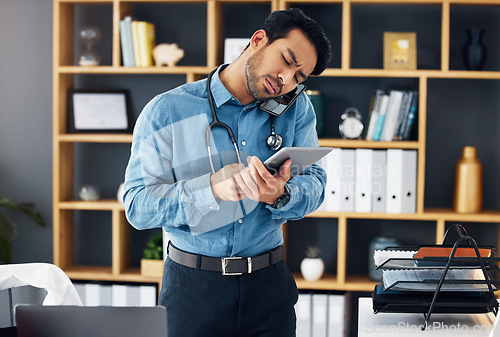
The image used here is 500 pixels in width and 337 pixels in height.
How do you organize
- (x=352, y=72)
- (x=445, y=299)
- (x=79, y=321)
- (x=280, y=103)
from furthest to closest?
(x=352, y=72)
(x=280, y=103)
(x=445, y=299)
(x=79, y=321)

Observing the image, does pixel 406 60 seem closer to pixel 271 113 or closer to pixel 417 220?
pixel 417 220

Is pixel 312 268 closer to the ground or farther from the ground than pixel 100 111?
closer to the ground

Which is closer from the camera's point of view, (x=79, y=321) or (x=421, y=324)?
(x=79, y=321)

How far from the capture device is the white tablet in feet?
4.33

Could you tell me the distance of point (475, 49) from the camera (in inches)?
117

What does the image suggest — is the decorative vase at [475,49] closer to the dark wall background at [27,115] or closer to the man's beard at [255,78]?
the man's beard at [255,78]

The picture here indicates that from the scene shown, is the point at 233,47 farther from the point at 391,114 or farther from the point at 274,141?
the point at 274,141

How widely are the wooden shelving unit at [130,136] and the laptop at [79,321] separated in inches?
83.1

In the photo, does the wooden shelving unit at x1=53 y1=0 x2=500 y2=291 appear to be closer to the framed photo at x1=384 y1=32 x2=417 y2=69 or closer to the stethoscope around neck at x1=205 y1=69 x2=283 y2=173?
the framed photo at x1=384 y1=32 x2=417 y2=69

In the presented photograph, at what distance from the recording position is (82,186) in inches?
128

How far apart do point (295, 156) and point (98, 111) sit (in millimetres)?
2139

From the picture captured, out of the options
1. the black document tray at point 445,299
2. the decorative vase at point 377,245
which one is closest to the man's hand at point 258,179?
the black document tray at point 445,299

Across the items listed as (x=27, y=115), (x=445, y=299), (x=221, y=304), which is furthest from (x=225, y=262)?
(x=27, y=115)

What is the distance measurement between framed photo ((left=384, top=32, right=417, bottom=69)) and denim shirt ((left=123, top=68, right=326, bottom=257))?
1.52 m
